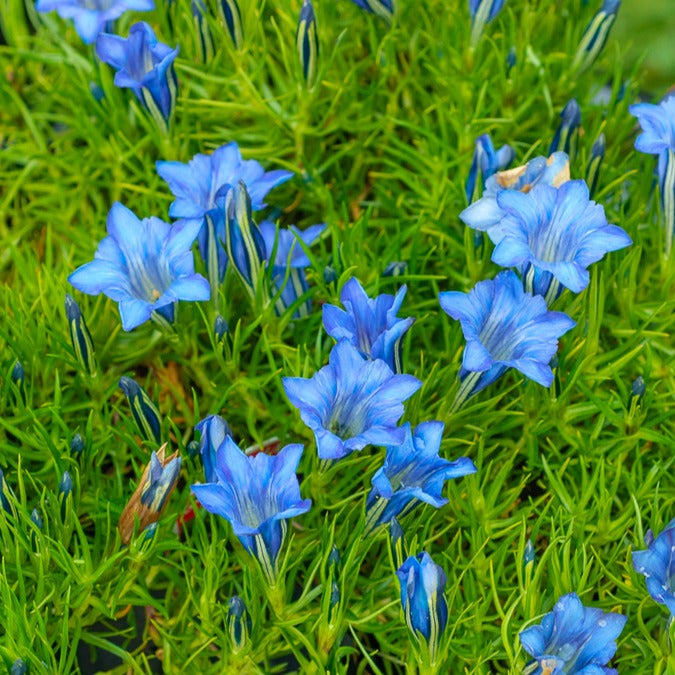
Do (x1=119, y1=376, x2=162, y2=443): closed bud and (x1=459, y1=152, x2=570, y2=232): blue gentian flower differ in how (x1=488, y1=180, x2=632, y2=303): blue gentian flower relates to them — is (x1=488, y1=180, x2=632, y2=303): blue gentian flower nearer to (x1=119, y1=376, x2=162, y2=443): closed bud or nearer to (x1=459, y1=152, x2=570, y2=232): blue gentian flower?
(x1=459, y1=152, x2=570, y2=232): blue gentian flower

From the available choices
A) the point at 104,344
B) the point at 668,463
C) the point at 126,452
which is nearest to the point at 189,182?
the point at 104,344

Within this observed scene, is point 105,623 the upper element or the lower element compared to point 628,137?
lower

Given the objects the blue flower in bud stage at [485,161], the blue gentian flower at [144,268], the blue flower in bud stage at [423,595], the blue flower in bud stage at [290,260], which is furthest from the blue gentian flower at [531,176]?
the blue flower in bud stage at [423,595]

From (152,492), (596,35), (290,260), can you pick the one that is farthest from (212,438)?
(596,35)

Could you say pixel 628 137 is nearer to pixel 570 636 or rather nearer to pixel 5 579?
pixel 570 636

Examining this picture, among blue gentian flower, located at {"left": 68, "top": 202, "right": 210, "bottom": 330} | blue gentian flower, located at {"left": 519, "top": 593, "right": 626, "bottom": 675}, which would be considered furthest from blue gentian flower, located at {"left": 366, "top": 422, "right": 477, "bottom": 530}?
blue gentian flower, located at {"left": 68, "top": 202, "right": 210, "bottom": 330}

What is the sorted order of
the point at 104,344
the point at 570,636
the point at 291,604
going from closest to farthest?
1. the point at 570,636
2. the point at 291,604
3. the point at 104,344

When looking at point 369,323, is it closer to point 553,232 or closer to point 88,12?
point 553,232
